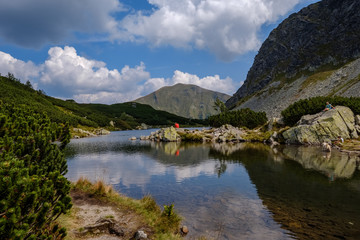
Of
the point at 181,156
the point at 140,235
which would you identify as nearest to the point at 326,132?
the point at 181,156

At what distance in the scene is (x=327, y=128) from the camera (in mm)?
63844

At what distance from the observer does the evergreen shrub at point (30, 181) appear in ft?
23.7

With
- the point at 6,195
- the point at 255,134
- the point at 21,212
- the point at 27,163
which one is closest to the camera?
the point at 6,195

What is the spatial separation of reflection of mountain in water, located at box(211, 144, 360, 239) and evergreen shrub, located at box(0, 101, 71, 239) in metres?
14.7

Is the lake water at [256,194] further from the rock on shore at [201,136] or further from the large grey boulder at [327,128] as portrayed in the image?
the rock on shore at [201,136]

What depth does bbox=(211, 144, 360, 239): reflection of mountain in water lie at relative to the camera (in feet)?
50.8

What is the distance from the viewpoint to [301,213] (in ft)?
60.0

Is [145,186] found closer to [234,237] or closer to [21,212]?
[234,237]

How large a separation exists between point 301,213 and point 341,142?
5361 cm

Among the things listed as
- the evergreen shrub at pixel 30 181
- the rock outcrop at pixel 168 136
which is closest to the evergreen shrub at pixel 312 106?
the rock outcrop at pixel 168 136

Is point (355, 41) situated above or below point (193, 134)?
above

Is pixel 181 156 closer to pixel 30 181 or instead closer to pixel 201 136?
pixel 201 136

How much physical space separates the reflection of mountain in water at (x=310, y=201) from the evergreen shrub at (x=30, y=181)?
14736 mm

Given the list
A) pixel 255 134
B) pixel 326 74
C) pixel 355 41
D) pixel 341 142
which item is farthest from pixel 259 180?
pixel 355 41
